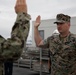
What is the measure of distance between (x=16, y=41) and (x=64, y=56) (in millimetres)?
1938

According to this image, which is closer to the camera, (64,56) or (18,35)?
(18,35)

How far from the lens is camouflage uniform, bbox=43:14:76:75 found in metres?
3.69

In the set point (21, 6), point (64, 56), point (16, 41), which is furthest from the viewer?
point (64, 56)

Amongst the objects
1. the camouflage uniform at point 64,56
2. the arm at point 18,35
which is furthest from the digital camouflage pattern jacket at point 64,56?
the arm at point 18,35

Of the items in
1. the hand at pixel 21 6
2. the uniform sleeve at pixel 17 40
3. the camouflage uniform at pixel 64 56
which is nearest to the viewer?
the uniform sleeve at pixel 17 40

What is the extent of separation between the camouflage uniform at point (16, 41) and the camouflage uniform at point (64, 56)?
1860 mm

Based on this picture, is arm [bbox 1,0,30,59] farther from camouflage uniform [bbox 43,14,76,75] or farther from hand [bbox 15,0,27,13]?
camouflage uniform [bbox 43,14,76,75]

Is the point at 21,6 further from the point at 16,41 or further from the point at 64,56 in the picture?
the point at 64,56

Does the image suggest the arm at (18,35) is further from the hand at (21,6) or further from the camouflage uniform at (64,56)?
the camouflage uniform at (64,56)

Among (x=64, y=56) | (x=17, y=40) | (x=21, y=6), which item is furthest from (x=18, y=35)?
(x=64, y=56)

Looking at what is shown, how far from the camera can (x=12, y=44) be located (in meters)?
1.85

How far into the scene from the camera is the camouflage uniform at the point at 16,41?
72.9 inches

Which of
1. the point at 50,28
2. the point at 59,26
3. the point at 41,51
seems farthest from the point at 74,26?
the point at 59,26

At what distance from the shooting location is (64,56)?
3.70 metres
